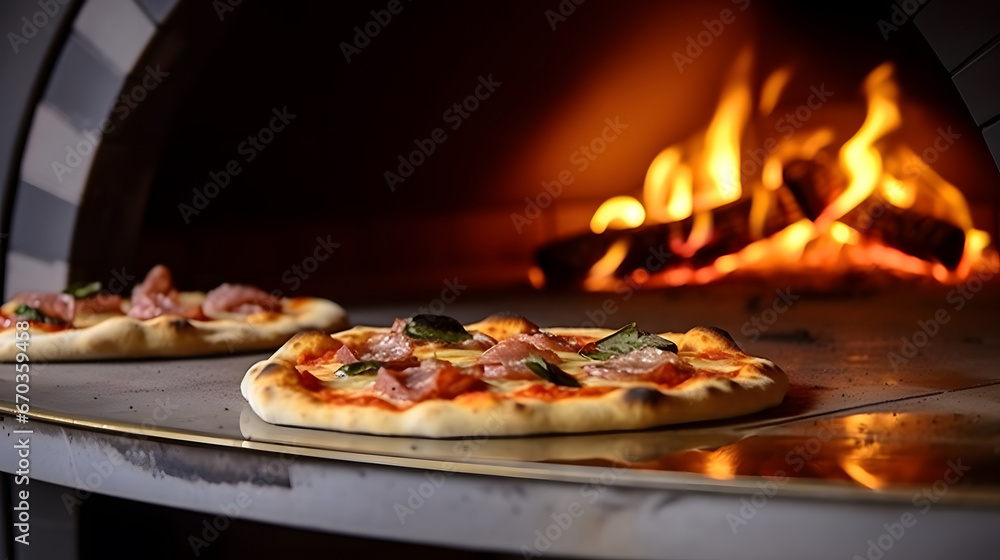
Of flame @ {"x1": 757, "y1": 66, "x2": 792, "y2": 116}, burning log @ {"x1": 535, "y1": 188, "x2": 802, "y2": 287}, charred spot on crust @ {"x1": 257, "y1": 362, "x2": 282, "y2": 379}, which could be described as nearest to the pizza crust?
charred spot on crust @ {"x1": 257, "y1": 362, "x2": 282, "y2": 379}

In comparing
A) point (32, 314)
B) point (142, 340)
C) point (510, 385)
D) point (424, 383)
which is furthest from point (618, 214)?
point (424, 383)

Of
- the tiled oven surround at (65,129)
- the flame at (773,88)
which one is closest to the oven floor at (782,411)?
the tiled oven surround at (65,129)

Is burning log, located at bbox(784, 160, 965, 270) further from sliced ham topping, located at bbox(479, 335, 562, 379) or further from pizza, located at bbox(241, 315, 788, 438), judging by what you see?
sliced ham topping, located at bbox(479, 335, 562, 379)

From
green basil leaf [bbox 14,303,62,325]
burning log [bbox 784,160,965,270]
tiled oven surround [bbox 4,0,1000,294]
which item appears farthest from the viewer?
burning log [bbox 784,160,965,270]

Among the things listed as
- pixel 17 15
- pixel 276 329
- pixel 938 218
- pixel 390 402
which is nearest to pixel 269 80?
pixel 17 15

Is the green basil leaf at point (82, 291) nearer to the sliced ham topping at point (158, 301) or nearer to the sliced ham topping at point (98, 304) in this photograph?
the sliced ham topping at point (98, 304)

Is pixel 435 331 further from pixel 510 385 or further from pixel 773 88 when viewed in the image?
pixel 773 88
